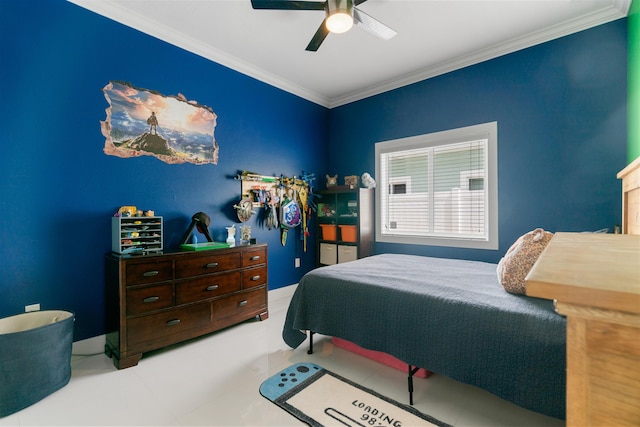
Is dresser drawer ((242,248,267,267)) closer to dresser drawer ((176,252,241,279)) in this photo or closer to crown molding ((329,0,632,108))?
dresser drawer ((176,252,241,279))

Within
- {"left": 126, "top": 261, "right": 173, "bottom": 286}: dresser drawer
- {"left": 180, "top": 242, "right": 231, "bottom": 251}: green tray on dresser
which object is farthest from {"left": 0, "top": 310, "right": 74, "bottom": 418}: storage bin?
{"left": 180, "top": 242, "right": 231, "bottom": 251}: green tray on dresser

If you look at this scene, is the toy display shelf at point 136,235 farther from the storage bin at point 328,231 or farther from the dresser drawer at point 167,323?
the storage bin at point 328,231

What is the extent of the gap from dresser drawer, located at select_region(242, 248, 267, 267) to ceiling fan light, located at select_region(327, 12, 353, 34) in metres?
2.16

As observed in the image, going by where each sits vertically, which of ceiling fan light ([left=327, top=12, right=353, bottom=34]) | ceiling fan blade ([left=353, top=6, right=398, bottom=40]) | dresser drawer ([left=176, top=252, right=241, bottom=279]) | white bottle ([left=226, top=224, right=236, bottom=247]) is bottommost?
dresser drawer ([left=176, top=252, right=241, bottom=279])

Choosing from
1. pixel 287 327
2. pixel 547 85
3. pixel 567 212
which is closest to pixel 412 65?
pixel 547 85

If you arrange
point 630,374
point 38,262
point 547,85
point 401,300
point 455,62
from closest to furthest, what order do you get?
point 630,374 < point 401,300 < point 38,262 < point 547,85 < point 455,62

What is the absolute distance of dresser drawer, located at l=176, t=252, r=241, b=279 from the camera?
8.13ft

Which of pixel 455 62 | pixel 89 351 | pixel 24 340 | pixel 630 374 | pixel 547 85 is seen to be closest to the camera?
pixel 630 374

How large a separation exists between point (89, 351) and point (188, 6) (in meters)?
2.99

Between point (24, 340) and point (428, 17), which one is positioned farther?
point (428, 17)

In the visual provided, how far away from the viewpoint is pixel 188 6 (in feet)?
7.86

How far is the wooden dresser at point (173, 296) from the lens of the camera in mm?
2180

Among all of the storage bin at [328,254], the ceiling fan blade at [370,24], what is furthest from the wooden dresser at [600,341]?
the storage bin at [328,254]

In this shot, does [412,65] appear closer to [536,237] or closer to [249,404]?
[536,237]
